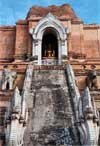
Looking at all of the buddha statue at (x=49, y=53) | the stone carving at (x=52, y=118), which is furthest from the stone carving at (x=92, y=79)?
the buddha statue at (x=49, y=53)

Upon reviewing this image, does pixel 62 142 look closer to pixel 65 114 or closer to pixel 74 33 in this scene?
pixel 65 114

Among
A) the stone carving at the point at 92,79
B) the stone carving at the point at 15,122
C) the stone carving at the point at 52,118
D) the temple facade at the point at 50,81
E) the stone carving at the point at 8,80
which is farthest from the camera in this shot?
the stone carving at the point at 8,80

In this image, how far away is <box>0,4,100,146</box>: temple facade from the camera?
44.8 feet

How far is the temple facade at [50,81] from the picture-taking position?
1364 centimetres

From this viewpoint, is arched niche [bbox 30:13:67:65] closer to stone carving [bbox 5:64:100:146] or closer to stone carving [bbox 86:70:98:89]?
stone carving [bbox 86:70:98:89]

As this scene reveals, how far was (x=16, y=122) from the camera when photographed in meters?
13.8

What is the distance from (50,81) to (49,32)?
9.94 m

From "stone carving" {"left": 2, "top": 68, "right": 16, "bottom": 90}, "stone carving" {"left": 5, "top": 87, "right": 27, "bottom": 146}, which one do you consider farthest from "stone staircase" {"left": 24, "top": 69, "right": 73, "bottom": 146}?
"stone carving" {"left": 2, "top": 68, "right": 16, "bottom": 90}

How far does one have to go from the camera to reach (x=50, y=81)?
60.3 ft

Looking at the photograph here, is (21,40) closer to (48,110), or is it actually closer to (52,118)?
(48,110)

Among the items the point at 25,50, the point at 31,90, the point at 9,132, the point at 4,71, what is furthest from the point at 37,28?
the point at 9,132

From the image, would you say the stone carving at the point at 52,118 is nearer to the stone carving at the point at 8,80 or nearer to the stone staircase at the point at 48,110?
the stone staircase at the point at 48,110

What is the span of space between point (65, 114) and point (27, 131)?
1796 millimetres

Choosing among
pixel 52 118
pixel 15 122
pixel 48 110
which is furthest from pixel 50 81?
pixel 15 122
